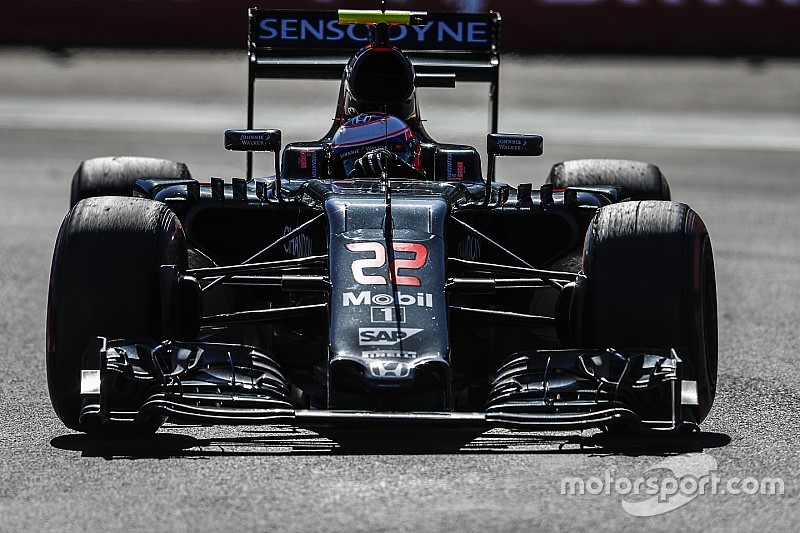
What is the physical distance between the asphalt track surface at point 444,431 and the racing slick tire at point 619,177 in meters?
0.60

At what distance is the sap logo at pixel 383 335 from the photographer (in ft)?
20.0

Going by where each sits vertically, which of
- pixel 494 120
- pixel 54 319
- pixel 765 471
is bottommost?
pixel 765 471

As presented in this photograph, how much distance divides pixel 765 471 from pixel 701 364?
2.16 ft

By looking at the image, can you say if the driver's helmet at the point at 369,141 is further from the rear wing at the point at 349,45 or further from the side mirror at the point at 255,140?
the rear wing at the point at 349,45

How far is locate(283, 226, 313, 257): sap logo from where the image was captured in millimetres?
7246

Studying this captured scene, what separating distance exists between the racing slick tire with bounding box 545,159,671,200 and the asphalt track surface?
598mm

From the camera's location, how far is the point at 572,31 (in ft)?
74.9

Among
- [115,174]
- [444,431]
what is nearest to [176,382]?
[444,431]

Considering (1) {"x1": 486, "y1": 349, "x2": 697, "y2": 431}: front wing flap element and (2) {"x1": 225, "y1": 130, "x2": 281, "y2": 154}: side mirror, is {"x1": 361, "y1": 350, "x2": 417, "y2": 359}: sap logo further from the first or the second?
(2) {"x1": 225, "y1": 130, "x2": 281, "y2": 154}: side mirror

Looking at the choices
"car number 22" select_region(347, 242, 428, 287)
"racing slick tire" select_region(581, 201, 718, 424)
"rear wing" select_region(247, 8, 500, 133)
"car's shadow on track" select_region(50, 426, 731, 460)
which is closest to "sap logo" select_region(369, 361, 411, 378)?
"car's shadow on track" select_region(50, 426, 731, 460)

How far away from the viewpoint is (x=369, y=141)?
26.4 feet

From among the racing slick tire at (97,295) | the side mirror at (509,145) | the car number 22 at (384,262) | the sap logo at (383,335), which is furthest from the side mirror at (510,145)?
the racing slick tire at (97,295)

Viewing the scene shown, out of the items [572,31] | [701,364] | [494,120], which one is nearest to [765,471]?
[701,364]

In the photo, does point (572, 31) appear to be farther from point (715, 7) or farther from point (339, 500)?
point (339, 500)
